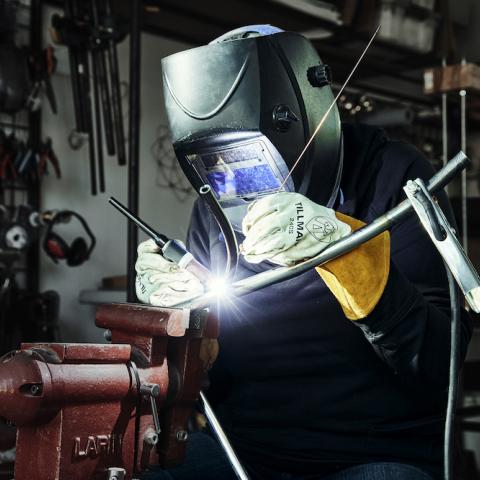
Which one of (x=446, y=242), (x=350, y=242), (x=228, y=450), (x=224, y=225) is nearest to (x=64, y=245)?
(x=228, y=450)

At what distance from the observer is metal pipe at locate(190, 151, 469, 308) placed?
1.00 m

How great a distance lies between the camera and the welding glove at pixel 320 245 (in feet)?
3.77

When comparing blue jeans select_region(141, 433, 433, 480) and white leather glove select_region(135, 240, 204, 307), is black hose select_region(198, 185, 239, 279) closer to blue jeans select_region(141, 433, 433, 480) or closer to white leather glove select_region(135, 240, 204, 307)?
white leather glove select_region(135, 240, 204, 307)

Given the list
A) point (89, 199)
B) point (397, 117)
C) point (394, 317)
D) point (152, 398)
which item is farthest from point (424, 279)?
point (397, 117)


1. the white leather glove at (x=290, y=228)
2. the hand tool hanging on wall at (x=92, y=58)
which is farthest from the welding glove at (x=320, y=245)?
the hand tool hanging on wall at (x=92, y=58)

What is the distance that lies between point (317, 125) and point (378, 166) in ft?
0.52

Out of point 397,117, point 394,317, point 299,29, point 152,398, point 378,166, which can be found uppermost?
point 299,29

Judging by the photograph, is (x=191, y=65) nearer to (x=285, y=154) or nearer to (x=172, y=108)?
(x=172, y=108)

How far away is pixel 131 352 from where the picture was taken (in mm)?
1166

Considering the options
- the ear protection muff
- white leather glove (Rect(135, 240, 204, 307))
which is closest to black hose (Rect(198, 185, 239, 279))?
white leather glove (Rect(135, 240, 204, 307))

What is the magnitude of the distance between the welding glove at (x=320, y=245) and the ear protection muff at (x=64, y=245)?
2.92 m

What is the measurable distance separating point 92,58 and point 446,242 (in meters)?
3.51

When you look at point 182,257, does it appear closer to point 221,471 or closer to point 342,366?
point 342,366

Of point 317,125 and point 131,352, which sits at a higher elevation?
point 317,125
